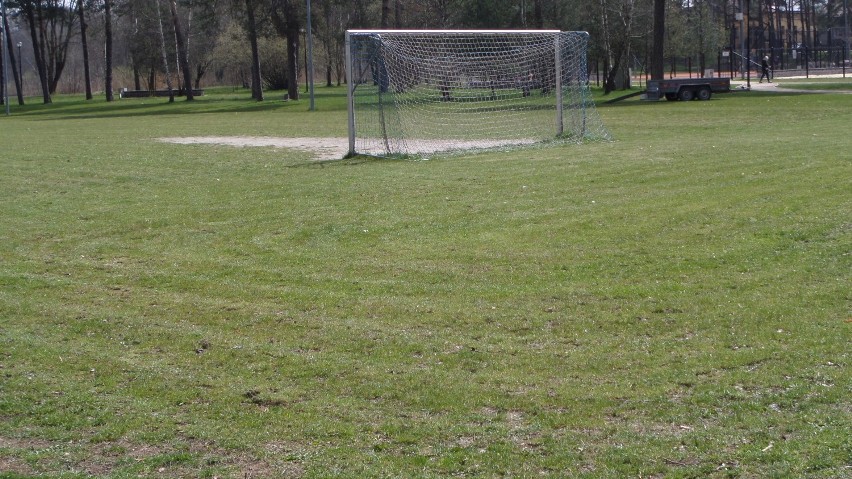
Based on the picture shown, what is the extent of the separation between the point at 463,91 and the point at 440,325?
21.9 metres

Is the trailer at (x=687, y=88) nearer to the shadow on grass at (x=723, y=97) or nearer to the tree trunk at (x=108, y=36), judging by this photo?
the shadow on grass at (x=723, y=97)

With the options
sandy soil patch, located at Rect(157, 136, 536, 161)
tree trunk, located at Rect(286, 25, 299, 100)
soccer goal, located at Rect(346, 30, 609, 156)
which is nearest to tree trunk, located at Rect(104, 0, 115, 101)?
tree trunk, located at Rect(286, 25, 299, 100)

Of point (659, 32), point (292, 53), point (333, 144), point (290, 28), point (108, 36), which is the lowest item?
point (333, 144)

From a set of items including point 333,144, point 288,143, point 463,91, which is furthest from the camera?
point 463,91

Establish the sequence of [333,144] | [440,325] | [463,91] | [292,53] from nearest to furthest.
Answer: [440,325] → [333,144] → [463,91] → [292,53]

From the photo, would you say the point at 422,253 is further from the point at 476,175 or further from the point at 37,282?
the point at 476,175

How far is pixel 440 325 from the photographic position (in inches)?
312

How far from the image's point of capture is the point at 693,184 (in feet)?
47.1

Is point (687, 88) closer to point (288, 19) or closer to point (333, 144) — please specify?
point (333, 144)

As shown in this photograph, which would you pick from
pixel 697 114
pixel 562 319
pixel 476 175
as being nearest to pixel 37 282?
pixel 562 319

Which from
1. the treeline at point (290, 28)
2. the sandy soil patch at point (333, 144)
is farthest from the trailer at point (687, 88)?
the sandy soil patch at point (333, 144)

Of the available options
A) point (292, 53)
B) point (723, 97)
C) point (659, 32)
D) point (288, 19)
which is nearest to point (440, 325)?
point (723, 97)

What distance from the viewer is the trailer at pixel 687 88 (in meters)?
42.8

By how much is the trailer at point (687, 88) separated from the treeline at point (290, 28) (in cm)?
470
